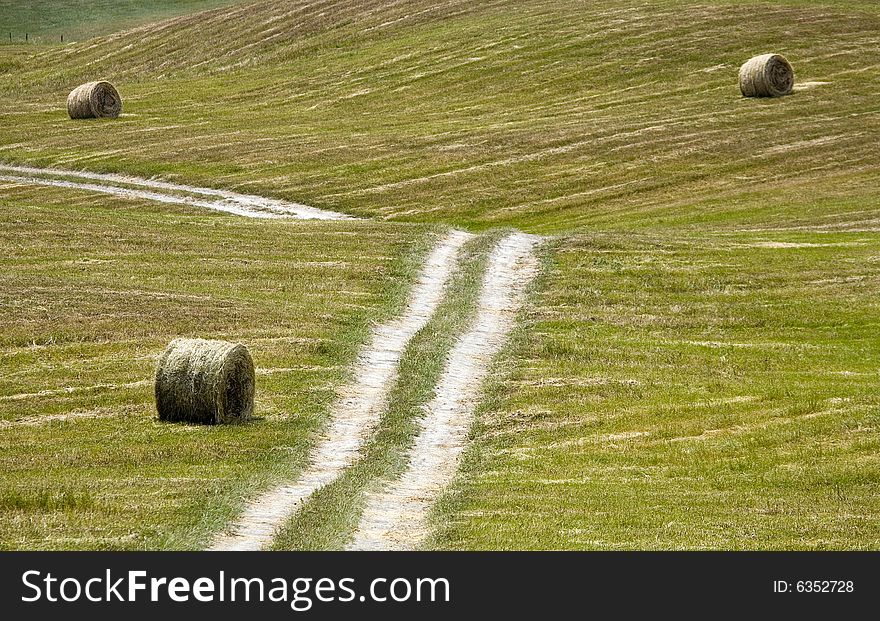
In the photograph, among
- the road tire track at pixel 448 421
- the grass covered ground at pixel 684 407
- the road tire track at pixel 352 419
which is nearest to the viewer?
the road tire track at pixel 352 419

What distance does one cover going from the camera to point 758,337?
37.2 m

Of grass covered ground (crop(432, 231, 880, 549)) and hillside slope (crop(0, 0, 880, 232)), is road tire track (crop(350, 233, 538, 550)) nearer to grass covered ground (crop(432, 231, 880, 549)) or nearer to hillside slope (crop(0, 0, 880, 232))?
grass covered ground (crop(432, 231, 880, 549))

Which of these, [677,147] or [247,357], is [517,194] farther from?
[247,357]

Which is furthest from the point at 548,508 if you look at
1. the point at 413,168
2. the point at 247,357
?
the point at 413,168

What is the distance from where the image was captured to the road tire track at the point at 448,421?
21.4 metres

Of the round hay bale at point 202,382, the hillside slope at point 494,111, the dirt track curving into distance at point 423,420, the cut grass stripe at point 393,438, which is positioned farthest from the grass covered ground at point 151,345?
the hillside slope at point 494,111

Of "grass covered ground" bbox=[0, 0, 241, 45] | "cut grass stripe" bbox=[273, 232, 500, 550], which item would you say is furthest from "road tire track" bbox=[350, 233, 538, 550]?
"grass covered ground" bbox=[0, 0, 241, 45]

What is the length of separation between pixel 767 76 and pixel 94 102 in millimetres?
40909

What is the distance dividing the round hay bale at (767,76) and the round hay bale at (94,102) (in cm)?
3877

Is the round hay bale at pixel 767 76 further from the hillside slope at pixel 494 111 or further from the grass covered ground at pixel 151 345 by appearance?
the grass covered ground at pixel 151 345

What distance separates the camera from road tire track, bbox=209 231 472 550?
21.2 m

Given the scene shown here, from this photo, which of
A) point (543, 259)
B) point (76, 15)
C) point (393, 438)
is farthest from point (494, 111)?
point (76, 15)

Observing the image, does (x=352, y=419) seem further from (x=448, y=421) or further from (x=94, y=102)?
(x=94, y=102)

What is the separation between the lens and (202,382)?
27047mm
